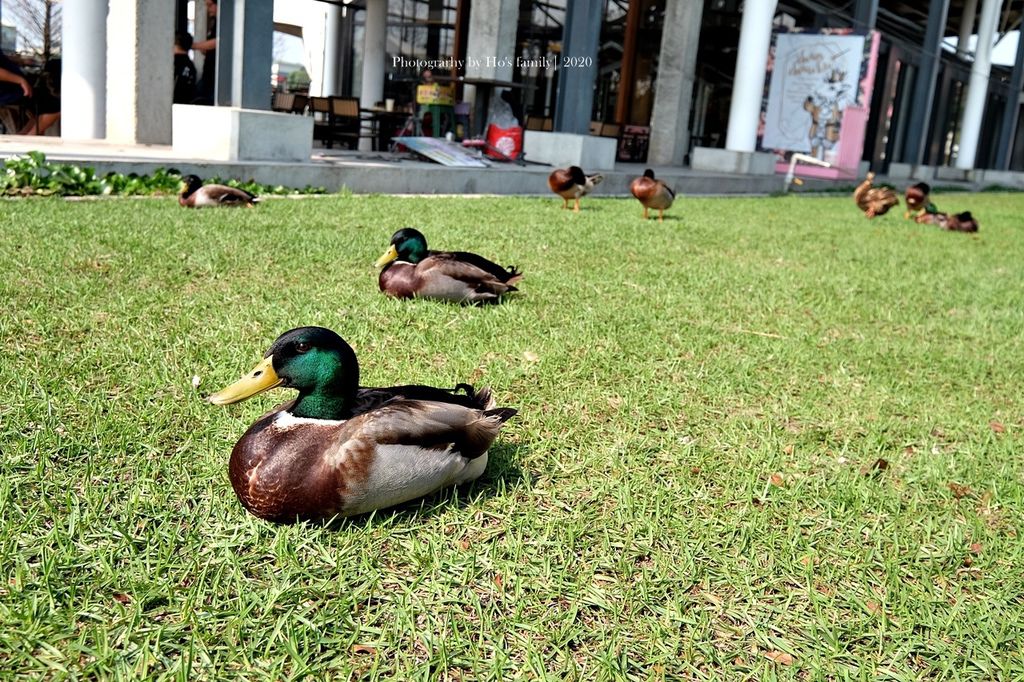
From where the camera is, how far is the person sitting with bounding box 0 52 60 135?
11.0 meters

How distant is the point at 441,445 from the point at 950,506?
173cm

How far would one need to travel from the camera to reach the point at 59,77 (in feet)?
42.3

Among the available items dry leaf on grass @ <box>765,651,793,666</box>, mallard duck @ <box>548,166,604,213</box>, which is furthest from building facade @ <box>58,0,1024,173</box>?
dry leaf on grass @ <box>765,651,793,666</box>

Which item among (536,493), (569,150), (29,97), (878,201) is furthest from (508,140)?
(536,493)

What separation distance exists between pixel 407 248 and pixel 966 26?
106 feet

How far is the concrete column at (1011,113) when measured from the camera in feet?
105

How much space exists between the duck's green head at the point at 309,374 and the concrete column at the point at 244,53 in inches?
312

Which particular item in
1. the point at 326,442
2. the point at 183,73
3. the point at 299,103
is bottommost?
the point at 326,442

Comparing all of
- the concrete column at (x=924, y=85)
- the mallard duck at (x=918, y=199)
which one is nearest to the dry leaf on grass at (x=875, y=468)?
the mallard duck at (x=918, y=199)

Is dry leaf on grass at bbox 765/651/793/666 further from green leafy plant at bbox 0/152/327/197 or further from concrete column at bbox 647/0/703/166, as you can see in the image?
concrete column at bbox 647/0/703/166

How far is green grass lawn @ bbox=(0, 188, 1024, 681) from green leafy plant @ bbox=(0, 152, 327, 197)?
192 centimetres

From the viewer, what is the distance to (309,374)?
7.85 ft

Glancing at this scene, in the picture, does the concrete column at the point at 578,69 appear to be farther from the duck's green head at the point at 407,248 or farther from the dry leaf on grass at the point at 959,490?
the dry leaf on grass at the point at 959,490

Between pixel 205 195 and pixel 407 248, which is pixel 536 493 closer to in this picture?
pixel 407 248
